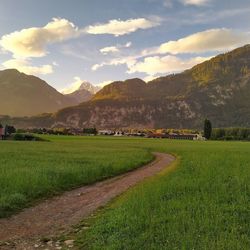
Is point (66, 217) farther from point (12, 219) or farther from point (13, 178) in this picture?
point (13, 178)

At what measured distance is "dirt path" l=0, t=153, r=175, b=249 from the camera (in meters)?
15.6

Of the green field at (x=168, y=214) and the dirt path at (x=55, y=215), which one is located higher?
the green field at (x=168, y=214)

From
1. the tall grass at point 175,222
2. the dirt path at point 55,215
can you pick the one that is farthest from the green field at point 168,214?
the dirt path at point 55,215

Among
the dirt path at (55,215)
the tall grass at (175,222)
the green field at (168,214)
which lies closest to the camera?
the tall grass at (175,222)

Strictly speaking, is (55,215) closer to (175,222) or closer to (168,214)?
(168,214)

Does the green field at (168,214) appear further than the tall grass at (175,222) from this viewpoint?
Yes

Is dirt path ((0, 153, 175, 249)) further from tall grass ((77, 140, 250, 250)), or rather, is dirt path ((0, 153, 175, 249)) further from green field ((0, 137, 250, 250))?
tall grass ((77, 140, 250, 250))

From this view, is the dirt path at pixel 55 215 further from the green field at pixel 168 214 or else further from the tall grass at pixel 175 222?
the tall grass at pixel 175 222

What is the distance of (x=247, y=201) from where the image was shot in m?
19.4

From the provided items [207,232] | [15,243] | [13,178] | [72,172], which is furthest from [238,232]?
[72,172]

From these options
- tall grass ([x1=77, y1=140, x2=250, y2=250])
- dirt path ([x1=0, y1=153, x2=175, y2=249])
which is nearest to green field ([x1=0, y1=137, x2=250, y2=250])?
tall grass ([x1=77, y1=140, x2=250, y2=250])

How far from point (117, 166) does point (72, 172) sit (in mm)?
9665

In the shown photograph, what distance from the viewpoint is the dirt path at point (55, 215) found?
615 inches

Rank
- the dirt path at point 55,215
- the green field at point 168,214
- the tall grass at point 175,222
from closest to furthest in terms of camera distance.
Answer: the tall grass at point 175,222
the green field at point 168,214
the dirt path at point 55,215
